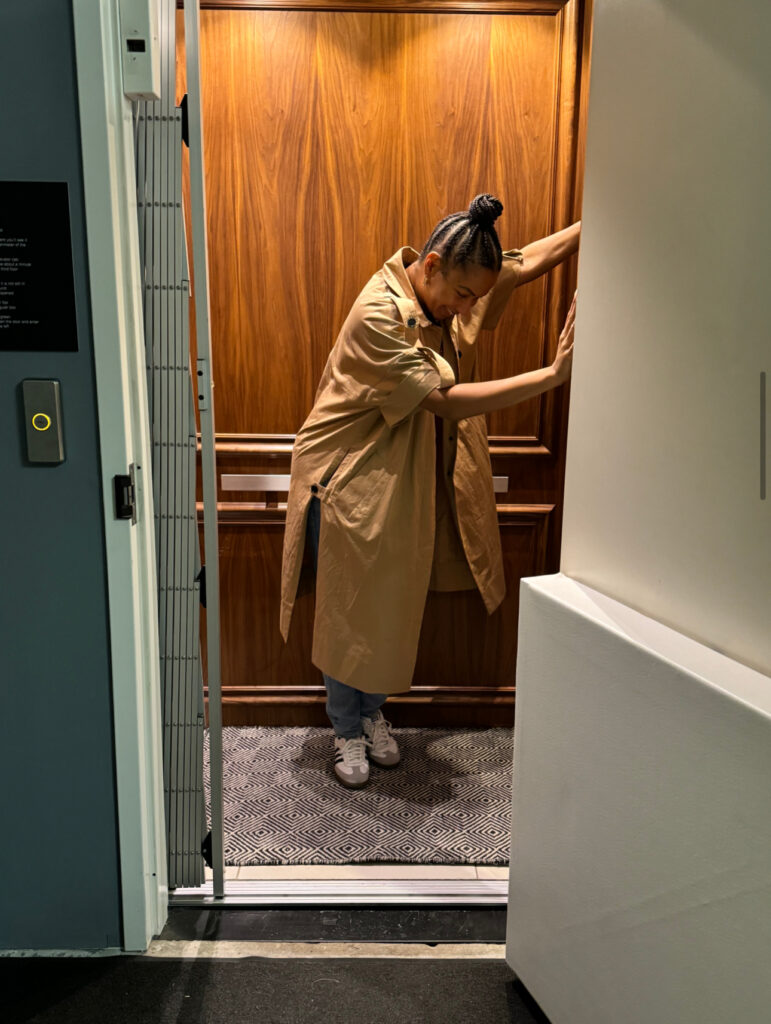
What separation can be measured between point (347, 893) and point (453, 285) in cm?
153

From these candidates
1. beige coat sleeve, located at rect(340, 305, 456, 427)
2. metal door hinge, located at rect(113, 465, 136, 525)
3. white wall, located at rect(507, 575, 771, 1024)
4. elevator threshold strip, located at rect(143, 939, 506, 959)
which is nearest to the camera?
white wall, located at rect(507, 575, 771, 1024)

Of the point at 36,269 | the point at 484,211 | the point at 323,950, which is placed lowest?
the point at 323,950

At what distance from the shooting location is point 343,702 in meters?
2.40

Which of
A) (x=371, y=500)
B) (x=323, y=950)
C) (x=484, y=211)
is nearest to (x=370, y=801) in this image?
(x=323, y=950)

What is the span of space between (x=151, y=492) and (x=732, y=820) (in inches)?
46.6

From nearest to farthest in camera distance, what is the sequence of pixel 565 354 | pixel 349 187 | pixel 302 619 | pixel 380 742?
pixel 565 354
pixel 349 187
pixel 380 742
pixel 302 619

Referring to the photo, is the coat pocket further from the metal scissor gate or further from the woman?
the metal scissor gate

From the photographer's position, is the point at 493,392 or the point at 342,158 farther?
the point at 342,158

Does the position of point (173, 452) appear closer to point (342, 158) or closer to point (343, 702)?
point (343, 702)

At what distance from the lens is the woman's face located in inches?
80.2

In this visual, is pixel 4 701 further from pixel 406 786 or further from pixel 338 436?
pixel 406 786

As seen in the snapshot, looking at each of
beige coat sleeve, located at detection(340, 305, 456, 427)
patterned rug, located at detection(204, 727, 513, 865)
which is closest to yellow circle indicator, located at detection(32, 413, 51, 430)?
beige coat sleeve, located at detection(340, 305, 456, 427)

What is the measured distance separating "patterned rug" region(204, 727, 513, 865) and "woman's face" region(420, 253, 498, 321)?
1386mm

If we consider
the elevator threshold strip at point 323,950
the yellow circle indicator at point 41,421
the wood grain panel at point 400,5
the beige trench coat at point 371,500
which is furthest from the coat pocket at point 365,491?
the wood grain panel at point 400,5
